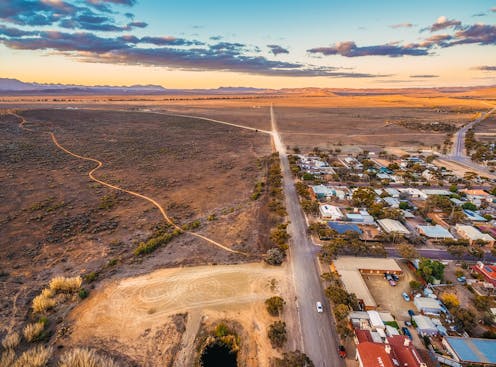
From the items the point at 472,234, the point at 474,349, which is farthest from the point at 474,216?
the point at 474,349

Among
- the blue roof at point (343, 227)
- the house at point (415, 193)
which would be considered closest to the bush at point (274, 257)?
the blue roof at point (343, 227)

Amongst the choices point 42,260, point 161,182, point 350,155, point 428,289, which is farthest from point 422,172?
point 42,260

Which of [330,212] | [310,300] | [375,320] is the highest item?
[375,320]

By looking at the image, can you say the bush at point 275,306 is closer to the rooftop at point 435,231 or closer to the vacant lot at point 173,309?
the vacant lot at point 173,309

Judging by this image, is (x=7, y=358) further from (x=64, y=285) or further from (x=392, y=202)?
(x=392, y=202)

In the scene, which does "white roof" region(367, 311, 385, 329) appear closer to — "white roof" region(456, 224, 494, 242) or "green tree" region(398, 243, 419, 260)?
"green tree" region(398, 243, 419, 260)

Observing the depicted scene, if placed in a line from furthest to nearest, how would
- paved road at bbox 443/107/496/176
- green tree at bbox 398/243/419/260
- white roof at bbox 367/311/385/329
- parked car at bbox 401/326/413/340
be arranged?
paved road at bbox 443/107/496/176
green tree at bbox 398/243/419/260
parked car at bbox 401/326/413/340
white roof at bbox 367/311/385/329

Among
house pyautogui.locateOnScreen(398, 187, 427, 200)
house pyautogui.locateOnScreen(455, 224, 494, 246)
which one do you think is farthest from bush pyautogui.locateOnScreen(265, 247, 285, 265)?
house pyautogui.locateOnScreen(398, 187, 427, 200)
